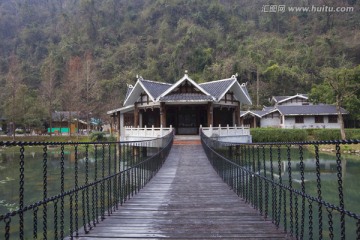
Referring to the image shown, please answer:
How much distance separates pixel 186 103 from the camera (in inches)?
948

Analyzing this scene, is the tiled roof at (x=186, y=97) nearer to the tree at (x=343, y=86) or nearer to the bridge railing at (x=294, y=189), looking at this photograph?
the bridge railing at (x=294, y=189)

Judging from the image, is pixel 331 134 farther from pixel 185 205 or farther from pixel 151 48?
pixel 151 48

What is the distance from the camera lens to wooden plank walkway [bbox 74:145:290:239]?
4477 mm

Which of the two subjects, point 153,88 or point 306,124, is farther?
point 306,124

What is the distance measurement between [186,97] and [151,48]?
5326cm

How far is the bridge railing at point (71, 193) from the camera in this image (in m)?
3.18

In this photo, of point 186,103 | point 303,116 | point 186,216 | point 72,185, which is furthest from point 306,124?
point 186,216

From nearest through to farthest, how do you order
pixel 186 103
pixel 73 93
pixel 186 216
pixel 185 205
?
pixel 186 216, pixel 185 205, pixel 186 103, pixel 73 93

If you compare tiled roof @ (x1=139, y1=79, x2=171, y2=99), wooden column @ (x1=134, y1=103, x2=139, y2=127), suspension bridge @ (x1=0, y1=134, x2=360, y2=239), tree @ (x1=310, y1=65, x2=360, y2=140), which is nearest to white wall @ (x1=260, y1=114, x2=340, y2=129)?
tree @ (x1=310, y1=65, x2=360, y2=140)

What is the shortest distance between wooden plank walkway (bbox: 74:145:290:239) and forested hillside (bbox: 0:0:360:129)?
1432 inches

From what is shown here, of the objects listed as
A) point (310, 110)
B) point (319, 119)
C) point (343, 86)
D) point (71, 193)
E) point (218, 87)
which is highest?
point (343, 86)

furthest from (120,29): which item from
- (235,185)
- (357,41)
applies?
(235,185)

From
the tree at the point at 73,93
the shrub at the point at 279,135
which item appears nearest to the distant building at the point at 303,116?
the shrub at the point at 279,135

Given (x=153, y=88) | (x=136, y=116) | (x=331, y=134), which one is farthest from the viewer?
(x=331, y=134)
